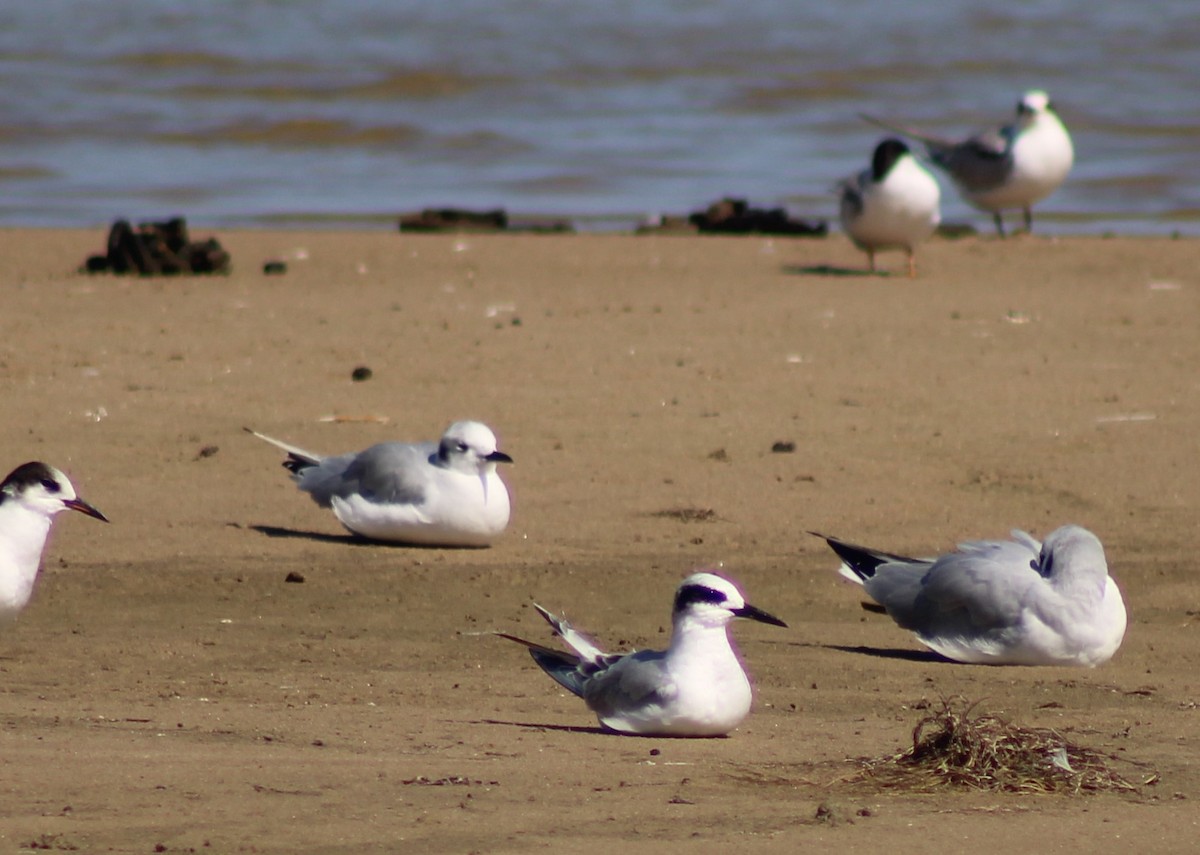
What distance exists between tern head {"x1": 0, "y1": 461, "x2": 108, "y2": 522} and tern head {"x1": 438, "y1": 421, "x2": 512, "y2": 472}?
1738mm

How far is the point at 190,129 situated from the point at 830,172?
8656 millimetres

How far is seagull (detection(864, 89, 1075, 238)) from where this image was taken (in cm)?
1734

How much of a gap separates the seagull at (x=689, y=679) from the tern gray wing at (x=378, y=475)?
2.63 metres

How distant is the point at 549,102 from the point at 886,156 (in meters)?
14.0

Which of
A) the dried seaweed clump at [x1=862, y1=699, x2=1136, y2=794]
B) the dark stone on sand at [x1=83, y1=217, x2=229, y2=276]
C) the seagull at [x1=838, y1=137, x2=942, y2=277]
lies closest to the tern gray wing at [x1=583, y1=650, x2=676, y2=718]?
the dried seaweed clump at [x1=862, y1=699, x2=1136, y2=794]

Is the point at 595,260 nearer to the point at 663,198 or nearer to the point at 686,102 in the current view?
the point at 663,198

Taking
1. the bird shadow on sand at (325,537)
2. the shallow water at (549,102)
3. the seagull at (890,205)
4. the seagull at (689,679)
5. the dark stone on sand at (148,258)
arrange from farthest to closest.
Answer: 1. the shallow water at (549,102)
2. the seagull at (890,205)
3. the dark stone on sand at (148,258)
4. the bird shadow on sand at (325,537)
5. the seagull at (689,679)

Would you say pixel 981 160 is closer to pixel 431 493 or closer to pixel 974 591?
pixel 431 493

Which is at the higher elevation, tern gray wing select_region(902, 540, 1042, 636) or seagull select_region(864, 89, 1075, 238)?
seagull select_region(864, 89, 1075, 238)

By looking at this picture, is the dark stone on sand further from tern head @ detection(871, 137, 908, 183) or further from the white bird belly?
the white bird belly

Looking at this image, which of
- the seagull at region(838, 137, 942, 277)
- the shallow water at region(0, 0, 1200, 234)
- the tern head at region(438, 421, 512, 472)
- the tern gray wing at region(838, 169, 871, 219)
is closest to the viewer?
the tern head at region(438, 421, 512, 472)

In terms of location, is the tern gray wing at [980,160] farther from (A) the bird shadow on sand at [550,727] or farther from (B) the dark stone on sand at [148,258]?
(A) the bird shadow on sand at [550,727]

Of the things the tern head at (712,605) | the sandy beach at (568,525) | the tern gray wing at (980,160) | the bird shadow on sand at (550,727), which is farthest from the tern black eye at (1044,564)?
the tern gray wing at (980,160)

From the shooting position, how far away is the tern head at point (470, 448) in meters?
8.35
